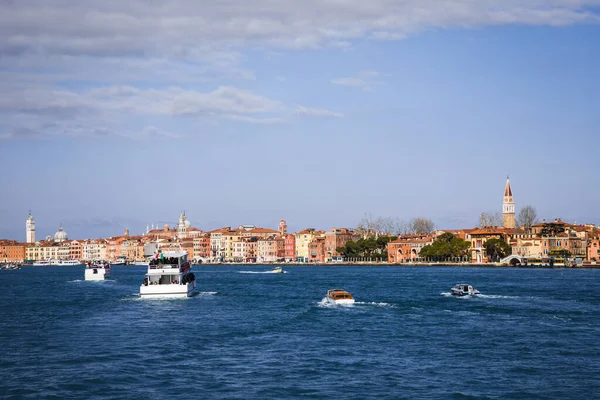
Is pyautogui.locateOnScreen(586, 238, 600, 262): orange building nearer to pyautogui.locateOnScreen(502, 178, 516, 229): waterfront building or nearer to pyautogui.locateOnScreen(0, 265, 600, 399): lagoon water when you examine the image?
pyautogui.locateOnScreen(502, 178, 516, 229): waterfront building

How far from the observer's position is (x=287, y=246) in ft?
588

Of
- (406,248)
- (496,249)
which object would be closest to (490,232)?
(496,249)

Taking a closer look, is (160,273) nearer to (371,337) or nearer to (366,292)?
(366,292)

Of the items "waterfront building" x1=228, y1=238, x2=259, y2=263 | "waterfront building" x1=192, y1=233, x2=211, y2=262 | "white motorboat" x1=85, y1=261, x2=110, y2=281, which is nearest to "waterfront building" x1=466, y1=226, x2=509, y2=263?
"waterfront building" x1=228, y1=238, x2=259, y2=263

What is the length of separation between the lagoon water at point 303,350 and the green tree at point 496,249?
84.7 meters

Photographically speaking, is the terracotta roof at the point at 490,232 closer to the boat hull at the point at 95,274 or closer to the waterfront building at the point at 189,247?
the boat hull at the point at 95,274

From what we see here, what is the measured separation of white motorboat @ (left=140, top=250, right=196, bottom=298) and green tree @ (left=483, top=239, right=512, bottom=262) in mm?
87491

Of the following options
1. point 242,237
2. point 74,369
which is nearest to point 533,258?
point 242,237

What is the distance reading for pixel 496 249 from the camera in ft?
432

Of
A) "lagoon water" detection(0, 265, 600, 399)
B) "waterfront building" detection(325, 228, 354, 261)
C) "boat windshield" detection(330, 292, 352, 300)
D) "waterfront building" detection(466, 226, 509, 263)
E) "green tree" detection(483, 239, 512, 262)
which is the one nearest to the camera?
"lagoon water" detection(0, 265, 600, 399)

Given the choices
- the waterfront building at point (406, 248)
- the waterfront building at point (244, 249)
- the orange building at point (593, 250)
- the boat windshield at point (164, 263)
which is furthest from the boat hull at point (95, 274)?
the waterfront building at point (244, 249)

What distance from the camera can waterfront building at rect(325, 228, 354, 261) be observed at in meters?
166

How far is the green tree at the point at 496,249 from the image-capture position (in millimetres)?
129875

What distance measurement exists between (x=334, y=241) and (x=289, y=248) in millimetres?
15716
